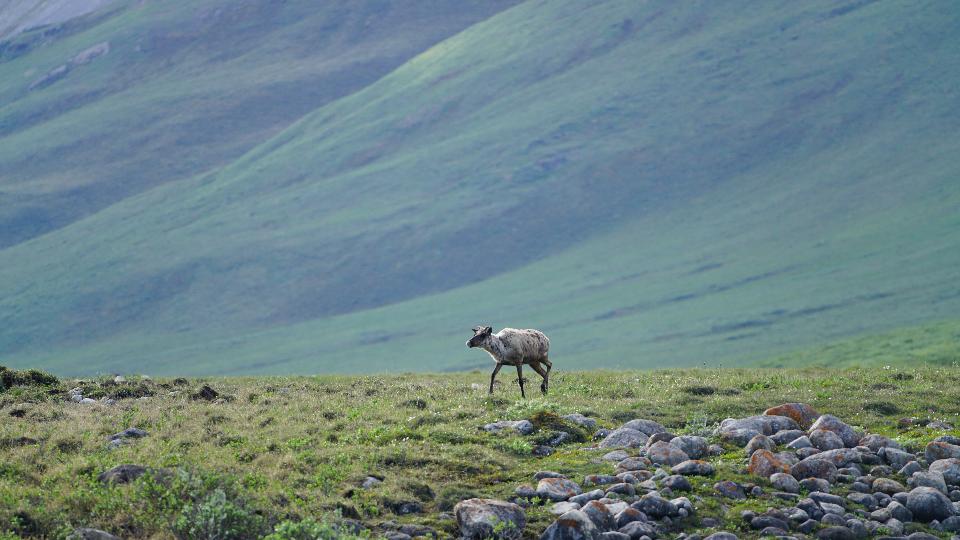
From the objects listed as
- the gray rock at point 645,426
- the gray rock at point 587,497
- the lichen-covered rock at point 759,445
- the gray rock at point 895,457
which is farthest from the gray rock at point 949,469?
the gray rock at point 587,497

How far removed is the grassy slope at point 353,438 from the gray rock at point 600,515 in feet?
2.38

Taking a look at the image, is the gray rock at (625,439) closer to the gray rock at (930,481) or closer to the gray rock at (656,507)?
the gray rock at (656,507)

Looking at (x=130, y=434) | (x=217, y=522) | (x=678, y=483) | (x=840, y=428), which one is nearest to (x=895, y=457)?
(x=840, y=428)

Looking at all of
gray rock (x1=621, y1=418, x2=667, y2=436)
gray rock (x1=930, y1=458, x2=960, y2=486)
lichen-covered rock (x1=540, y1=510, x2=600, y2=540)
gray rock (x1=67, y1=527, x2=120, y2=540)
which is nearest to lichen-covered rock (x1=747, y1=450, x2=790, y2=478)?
gray rock (x1=930, y1=458, x2=960, y2=486)

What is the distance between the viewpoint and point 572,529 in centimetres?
1820

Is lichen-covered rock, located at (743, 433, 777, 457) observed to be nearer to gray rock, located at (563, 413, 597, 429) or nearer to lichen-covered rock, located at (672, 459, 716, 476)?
lichen-covered rock, located at (672, 459, 716, 476)

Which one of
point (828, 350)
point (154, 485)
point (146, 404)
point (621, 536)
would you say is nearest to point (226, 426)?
point (146, 404)

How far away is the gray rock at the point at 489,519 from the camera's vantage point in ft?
60.5

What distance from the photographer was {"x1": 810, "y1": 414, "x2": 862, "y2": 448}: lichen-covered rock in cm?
2294

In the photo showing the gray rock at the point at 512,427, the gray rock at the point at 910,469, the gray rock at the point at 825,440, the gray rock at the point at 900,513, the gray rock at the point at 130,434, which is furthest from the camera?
the gray rock at the point at 512,427

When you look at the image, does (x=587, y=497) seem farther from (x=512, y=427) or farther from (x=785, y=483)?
(x=512, y=427)

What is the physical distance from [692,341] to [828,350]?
2603cm

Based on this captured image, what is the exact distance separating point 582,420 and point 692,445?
309cm

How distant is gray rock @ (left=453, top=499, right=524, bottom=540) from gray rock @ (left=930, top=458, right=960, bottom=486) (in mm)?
7634
